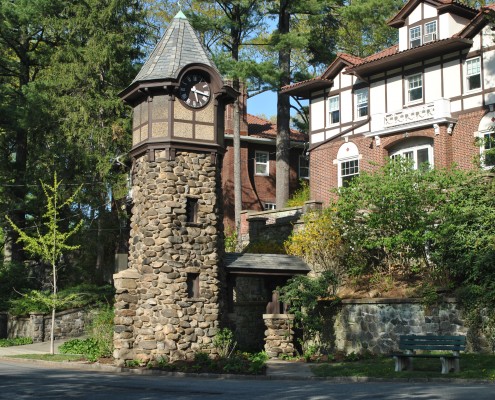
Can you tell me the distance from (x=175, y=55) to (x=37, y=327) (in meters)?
13.7

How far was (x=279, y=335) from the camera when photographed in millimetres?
26172

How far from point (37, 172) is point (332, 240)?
15248 millimetres

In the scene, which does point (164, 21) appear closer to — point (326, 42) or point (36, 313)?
point (326, 42)

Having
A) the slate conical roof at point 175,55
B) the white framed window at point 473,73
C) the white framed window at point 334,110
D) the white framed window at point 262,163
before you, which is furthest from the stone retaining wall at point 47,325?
the white framed window at point 473,73

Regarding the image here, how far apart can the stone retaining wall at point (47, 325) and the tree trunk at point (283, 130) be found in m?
11.5

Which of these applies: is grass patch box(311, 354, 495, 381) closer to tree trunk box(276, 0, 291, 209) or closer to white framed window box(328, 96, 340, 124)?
white framed window box(328, 96, 340, 124)

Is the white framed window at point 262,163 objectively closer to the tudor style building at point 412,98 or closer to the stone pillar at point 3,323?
the tudor style building at point 412,98

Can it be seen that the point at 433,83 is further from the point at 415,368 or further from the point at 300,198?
the point at 415,368

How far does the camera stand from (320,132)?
3831cm

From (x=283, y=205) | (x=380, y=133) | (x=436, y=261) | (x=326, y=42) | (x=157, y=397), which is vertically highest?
(x=326, y=42)

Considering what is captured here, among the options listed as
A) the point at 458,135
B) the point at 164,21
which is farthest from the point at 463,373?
the point at 164,21

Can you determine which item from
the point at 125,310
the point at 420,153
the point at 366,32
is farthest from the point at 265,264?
the point at 366,32

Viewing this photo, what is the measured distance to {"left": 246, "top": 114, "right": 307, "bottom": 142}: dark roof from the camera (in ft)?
151

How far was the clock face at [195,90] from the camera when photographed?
25125mm
